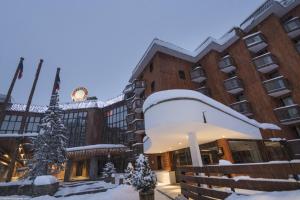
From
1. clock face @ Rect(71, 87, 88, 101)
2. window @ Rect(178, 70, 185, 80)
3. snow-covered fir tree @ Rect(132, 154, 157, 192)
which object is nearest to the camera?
snow-covered fir tree @ Rect(132, 154, 157, 192)

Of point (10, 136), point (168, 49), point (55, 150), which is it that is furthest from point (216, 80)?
point (10, 136)

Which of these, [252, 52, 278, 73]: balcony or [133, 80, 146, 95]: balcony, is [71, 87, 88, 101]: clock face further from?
[252, 52, 278, 73]: balcony

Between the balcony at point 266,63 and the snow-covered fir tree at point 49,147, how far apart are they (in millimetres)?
25280

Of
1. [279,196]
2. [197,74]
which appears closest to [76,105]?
[197,74]

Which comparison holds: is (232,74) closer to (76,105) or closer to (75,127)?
(75,127)

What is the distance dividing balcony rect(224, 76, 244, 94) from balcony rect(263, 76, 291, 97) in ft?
10.3

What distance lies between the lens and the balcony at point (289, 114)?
16.3 metres

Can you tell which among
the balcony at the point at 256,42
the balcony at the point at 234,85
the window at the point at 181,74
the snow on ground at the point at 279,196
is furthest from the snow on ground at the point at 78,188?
the balcony at the point at 256,42

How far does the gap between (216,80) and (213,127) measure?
14292 mm

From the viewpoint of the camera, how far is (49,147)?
20547mm

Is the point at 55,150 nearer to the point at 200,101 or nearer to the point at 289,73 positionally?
the point at 200,101

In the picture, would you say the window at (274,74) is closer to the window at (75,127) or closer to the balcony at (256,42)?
the balcony at (256,42)

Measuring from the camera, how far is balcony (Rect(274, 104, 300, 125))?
1634 cm

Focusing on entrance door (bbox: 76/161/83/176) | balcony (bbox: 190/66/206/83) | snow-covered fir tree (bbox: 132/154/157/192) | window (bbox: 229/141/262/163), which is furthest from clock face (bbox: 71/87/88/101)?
snow-covered fir tree (bbox: 132/154/157/192)
